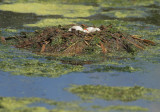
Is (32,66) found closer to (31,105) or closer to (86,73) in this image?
(86,73)

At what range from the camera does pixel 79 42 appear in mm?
7988

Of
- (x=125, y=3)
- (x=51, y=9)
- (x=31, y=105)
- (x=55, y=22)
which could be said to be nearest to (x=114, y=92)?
(x=31, y=105)

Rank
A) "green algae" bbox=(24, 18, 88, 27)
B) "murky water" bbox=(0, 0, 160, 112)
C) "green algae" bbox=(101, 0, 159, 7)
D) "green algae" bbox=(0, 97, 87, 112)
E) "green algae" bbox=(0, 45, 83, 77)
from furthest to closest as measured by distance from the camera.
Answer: "green algae" bbox=(101, 0, 159, 7) < "green algae" bbox=(24, 18, 88, 27) < "green algae" bbox=(0, 45, 83, 77) < "murky water" bbox=(0, 0, 160, 112) < "green algae" bbox=(0, 97, 87, 112)

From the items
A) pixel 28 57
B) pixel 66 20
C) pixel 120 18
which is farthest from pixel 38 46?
pixel 120 18

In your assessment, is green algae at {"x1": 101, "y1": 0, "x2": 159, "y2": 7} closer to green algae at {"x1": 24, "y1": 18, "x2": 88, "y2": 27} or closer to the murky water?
the murky water

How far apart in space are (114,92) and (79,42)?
94.6 inches

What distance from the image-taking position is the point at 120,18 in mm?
13094

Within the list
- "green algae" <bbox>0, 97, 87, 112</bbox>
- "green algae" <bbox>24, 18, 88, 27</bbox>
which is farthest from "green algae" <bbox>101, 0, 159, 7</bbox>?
"green algae" <bbox>0, 97, 87, 112</bbox>

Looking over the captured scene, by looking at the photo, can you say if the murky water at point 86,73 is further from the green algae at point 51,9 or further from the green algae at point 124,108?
the green algae at point 51,9

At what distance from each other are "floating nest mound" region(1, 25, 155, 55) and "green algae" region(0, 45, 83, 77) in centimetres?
47

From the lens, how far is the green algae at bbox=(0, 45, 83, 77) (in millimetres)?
6691

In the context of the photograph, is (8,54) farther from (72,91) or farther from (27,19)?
(27,19)

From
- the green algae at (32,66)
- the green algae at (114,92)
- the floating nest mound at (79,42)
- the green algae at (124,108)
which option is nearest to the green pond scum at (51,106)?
the green algae at (124,108)

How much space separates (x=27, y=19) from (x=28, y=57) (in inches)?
194
